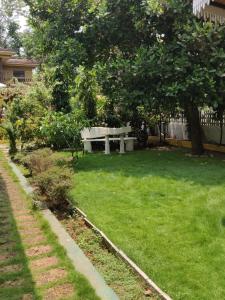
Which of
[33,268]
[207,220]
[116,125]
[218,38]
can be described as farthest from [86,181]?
[116,125]

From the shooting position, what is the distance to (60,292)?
4.22 m

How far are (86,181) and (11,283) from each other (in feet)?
16.6

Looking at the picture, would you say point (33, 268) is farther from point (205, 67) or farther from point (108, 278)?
point (205, 67)

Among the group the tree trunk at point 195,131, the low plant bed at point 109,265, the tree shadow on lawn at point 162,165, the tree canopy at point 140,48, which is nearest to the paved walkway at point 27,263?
the low plant bed at point 109,265

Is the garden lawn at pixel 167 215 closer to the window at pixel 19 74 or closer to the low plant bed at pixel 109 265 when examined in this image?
the low plant bed at pixel 109 265

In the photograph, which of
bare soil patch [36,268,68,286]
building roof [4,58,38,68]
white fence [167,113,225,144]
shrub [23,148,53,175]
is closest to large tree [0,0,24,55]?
building roof [4,58,38,68]

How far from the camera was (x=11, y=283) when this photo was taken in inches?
177

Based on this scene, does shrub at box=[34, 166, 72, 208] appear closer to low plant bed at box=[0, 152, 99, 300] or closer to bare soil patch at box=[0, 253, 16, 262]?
low plant bed at box=[0, 152, 99, 300]

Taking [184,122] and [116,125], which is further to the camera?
[184,122]

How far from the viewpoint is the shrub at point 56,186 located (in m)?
7.25

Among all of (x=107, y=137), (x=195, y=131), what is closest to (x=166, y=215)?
(x=195, y=131)

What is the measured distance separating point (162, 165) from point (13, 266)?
692 cm

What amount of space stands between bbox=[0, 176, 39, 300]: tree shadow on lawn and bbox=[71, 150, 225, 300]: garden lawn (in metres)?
1.21

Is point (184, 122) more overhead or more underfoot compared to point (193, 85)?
more underfoot
